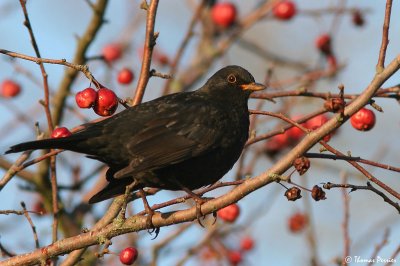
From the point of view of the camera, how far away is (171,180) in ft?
14.7

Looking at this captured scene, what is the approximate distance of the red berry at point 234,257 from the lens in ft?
21.0

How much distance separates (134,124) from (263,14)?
130 inches

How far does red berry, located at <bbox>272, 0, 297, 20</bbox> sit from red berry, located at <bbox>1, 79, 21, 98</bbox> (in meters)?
2.68

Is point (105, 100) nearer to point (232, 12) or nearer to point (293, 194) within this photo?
point (293, 194)

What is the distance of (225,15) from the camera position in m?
7.49

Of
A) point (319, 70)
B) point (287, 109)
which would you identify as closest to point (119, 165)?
point (287, 109)

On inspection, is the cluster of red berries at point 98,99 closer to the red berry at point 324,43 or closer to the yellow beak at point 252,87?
the yellow beak at point 252,87

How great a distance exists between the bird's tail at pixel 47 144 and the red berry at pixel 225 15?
139 inches

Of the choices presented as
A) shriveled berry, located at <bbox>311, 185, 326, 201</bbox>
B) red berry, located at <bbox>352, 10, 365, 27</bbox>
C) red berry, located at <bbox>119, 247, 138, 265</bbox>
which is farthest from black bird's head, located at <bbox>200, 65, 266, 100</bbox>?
red berry, located at <bbox>352, 10, 365, 27</bbox>

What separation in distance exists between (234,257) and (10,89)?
244cm

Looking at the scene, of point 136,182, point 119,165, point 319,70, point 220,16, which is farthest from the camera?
point 220,16

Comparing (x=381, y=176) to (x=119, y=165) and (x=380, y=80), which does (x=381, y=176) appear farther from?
(x=380, y=80)

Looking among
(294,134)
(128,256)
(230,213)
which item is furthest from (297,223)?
(128,256)

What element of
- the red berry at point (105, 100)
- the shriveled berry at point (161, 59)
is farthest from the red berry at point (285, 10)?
the red berry at point (105, 100)
